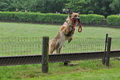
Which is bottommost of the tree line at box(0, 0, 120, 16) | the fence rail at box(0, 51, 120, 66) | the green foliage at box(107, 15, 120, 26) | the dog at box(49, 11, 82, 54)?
the green foliage at box(107, 15, 120, 26)

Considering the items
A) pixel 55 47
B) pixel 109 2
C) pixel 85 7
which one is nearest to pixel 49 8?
pixel 85 7

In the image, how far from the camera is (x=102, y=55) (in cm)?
915

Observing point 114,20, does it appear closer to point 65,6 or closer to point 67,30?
point 65,6

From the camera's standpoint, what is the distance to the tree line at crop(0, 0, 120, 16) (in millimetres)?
58625

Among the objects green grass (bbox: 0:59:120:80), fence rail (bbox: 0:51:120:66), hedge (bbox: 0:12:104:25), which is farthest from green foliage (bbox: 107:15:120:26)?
green grass (bbox: 0:59:120:80)

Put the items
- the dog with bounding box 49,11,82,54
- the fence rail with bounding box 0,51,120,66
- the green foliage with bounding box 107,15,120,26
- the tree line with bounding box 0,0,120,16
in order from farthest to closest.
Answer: the tree line with bounding box 0,0,120,16
the green foliage with bounding box 107,15,120,26
the dog with bounding box 49,11,82,54
the fence rail with bounding box 0,51,120,66

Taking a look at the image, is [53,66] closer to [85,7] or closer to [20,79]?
[20,79]

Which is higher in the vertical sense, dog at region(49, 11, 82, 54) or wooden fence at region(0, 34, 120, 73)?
dog at region(49, 11, 82, 54)

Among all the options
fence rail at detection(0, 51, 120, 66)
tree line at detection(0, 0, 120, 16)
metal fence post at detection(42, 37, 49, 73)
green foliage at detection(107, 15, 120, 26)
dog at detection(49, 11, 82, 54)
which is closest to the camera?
fence rail at detection(0, 51, 120, 66)

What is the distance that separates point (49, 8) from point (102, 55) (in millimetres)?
58346

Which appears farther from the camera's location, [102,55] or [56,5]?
[56,5]

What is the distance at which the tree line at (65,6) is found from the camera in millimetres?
58625

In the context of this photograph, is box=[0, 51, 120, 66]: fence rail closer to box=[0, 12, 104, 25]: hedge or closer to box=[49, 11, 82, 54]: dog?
box=[49, 11, 82, 54]: dog

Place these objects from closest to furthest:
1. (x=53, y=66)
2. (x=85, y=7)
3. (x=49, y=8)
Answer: (x=53, y=66)
(x=85, y=7)
(x=49, y=8)
